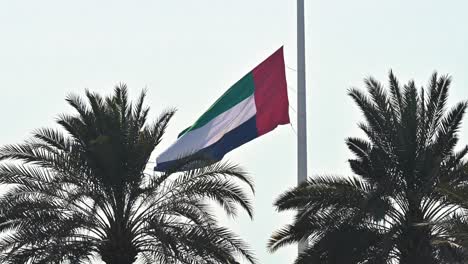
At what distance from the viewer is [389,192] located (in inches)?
1048

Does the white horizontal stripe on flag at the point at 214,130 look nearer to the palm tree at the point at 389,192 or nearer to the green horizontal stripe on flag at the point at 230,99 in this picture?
the green horizontal stripe on flag at the point at 230,99

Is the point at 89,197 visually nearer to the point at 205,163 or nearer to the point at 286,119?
the point at 205,163

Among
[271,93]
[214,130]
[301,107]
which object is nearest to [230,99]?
[214,130]

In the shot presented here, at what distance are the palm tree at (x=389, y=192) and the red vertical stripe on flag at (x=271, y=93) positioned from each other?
3.42 meters

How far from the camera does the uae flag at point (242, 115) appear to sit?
3075 centimetres

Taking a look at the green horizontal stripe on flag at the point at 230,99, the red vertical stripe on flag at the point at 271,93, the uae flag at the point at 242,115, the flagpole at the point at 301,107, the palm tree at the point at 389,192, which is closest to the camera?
the palm tree at the point at 389,192

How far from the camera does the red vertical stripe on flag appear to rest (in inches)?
1216

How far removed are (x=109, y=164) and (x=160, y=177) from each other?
130 cm

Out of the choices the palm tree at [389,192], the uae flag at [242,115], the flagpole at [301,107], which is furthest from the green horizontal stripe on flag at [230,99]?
the palm tree at [389,192]

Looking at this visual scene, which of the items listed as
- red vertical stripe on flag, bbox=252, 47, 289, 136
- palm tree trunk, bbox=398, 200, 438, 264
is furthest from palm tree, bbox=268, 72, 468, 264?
red vertical stripe on flag, bbox=252, 47, 289, 136

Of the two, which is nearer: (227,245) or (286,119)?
(227,245)

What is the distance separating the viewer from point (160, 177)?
27.8 m

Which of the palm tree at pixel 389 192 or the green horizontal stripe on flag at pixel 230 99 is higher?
the green horizontal stripe on flag at pixel 230 99

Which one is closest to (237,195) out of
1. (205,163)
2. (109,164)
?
(205,163)
